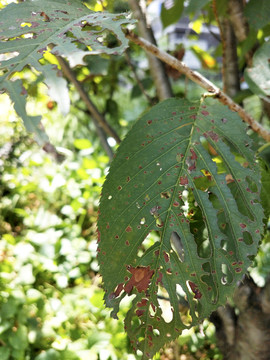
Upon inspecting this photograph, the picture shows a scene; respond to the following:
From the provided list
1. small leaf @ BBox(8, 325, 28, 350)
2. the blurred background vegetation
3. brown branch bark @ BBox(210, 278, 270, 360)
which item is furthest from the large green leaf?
small leaf @ BBox(8, 325, 28, 350)

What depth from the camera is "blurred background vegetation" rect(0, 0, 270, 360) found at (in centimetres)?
125

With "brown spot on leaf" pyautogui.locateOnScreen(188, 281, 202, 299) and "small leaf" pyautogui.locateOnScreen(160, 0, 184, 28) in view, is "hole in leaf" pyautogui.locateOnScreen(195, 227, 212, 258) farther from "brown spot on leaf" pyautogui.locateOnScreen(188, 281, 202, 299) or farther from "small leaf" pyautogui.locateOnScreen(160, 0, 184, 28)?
"small leaf" pyautogui.locateOnScreen(160, 0, 184, 28)

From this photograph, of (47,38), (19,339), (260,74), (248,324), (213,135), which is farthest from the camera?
(19,339)

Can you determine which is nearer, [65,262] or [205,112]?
[205,112]

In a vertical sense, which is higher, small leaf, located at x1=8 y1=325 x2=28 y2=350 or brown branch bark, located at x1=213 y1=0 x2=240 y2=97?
brown branch bark, located at x1=213 y1=0 x2=240 y2=97

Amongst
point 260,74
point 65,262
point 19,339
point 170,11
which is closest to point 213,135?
point 260,74

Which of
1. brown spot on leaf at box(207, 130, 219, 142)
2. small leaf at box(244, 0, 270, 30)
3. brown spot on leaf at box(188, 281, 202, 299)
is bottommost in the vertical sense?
brown spot on leaf at box(188, 281, 202, 299)

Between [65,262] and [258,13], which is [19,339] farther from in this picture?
[258,13]

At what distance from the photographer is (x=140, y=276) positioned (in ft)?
1.73

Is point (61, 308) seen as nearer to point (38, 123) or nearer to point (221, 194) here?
point (221, 194)

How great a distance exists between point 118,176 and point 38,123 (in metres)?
0.21

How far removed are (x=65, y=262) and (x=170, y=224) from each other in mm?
1292

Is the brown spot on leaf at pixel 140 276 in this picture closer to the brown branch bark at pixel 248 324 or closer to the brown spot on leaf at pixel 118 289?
the brown spot on leaf at pixel 118 289

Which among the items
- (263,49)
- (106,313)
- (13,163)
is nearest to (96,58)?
(263,49)
